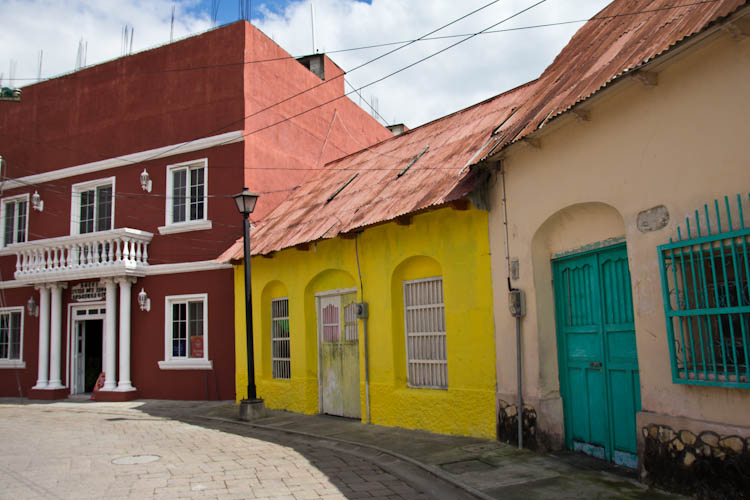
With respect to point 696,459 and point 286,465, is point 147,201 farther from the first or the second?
point 696,459

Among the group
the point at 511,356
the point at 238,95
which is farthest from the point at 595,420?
the point at 238,95

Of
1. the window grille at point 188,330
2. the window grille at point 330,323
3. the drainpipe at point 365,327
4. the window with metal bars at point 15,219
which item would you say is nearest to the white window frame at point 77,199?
the window with metal bars at point 15,219

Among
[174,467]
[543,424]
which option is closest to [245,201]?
[174,467]

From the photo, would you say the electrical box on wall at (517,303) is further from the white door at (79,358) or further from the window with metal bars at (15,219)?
the window with metal bars at (15,219)

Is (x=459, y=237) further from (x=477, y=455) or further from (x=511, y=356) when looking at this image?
(x=477, y=455)

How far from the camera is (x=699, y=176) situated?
561 centimetres

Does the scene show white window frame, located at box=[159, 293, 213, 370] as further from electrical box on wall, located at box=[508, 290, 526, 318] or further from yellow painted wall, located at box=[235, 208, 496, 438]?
electrical box on wall, located at box=[508, 290, 526, 318]

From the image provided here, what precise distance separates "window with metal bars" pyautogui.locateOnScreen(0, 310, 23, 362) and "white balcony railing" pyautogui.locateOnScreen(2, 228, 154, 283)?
220 cm

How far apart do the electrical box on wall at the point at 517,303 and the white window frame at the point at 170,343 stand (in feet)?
32.1

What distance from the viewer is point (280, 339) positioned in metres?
13.8

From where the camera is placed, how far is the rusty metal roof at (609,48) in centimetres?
555

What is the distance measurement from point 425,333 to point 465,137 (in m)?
3.66

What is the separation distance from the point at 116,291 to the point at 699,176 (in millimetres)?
15410

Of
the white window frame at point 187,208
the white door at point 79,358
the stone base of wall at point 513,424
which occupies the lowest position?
the stone base of wall at point 513,424
